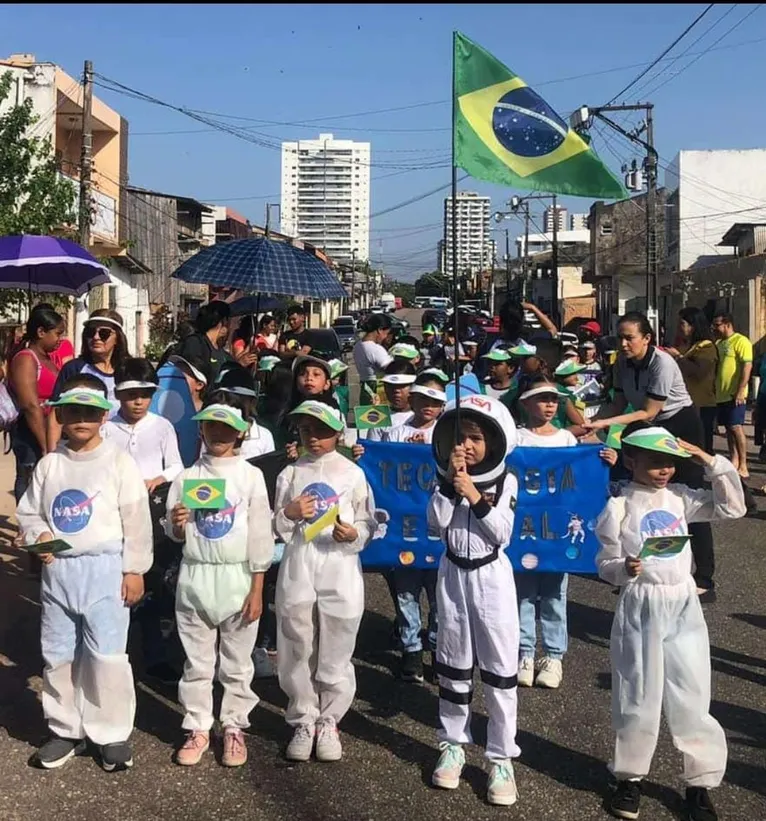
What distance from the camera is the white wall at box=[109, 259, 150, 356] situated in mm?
33969

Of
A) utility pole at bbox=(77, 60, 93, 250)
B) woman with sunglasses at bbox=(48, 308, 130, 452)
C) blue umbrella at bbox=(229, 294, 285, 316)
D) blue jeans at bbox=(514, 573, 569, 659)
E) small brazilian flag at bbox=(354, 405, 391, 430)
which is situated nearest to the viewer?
blue jeans at bbox=(514, 573, 569, 659)

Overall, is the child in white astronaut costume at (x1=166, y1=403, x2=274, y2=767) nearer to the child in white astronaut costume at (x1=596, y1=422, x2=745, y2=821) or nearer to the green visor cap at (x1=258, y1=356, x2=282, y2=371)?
the child in white astronaut costume at (x1=596, y1=422, x2=745, y2=821)

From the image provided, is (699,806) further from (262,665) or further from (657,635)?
(262,665)

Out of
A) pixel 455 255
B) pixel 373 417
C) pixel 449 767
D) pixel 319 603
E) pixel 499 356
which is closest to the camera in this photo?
pixel 449 767

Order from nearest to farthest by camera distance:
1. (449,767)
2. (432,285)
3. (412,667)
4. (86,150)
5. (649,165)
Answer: (449,767) → (412,667) → (86,150) → (649,165) → (432,285)

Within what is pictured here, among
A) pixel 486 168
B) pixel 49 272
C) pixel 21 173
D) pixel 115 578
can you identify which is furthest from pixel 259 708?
pixel 21 173

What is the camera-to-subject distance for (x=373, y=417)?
6.02 metres

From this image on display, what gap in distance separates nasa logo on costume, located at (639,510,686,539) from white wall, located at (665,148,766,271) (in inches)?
1958

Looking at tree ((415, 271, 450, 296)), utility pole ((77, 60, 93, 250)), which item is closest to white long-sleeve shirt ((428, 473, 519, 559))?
utility pole ((77, 60, 93, 250))

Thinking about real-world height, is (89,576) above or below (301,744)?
above

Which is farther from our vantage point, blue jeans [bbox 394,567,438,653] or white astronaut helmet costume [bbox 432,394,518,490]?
blue jeans [bbox 394,567,438,653]

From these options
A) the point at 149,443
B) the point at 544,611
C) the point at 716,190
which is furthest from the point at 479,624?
the point at 716,190

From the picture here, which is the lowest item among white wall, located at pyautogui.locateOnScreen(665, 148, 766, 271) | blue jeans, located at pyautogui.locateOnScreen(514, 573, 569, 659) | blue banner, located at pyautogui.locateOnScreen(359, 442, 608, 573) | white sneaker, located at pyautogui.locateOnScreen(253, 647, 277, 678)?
white sneaker, located at pyautogui.locateOnScreen(253, 647, 277, 678)

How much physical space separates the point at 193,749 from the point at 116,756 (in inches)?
13.3
